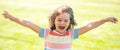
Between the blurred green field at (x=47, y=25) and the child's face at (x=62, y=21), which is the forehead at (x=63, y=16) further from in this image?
the blurred green field at (x=47, y=25)

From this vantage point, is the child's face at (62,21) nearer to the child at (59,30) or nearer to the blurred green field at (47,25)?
the child at (59,30)

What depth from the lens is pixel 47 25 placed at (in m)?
2.52

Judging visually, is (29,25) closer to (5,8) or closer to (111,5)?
(5,8)

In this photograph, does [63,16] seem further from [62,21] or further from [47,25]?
[47,25]

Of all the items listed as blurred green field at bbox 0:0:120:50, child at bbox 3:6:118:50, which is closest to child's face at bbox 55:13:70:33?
child at bbox 3:6:118:50

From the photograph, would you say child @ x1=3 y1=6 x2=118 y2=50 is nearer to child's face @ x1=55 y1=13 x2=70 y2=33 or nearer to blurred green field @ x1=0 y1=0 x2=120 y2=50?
child's face @ x1=55 y1=13 x2=70 y2=33

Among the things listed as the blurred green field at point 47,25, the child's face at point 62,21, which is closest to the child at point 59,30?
the child's face at point 62,21

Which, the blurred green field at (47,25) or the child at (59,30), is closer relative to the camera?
the child at (59,30)

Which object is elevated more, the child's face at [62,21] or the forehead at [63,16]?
the forehead at [63,16]

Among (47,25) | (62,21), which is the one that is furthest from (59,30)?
(47,25)

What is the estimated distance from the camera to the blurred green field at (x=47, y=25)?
8.28ft

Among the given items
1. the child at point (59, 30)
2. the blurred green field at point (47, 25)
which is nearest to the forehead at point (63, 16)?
the child at point (59, 30)

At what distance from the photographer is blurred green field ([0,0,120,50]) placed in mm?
2523

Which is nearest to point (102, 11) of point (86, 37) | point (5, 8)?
point (86, 37)
